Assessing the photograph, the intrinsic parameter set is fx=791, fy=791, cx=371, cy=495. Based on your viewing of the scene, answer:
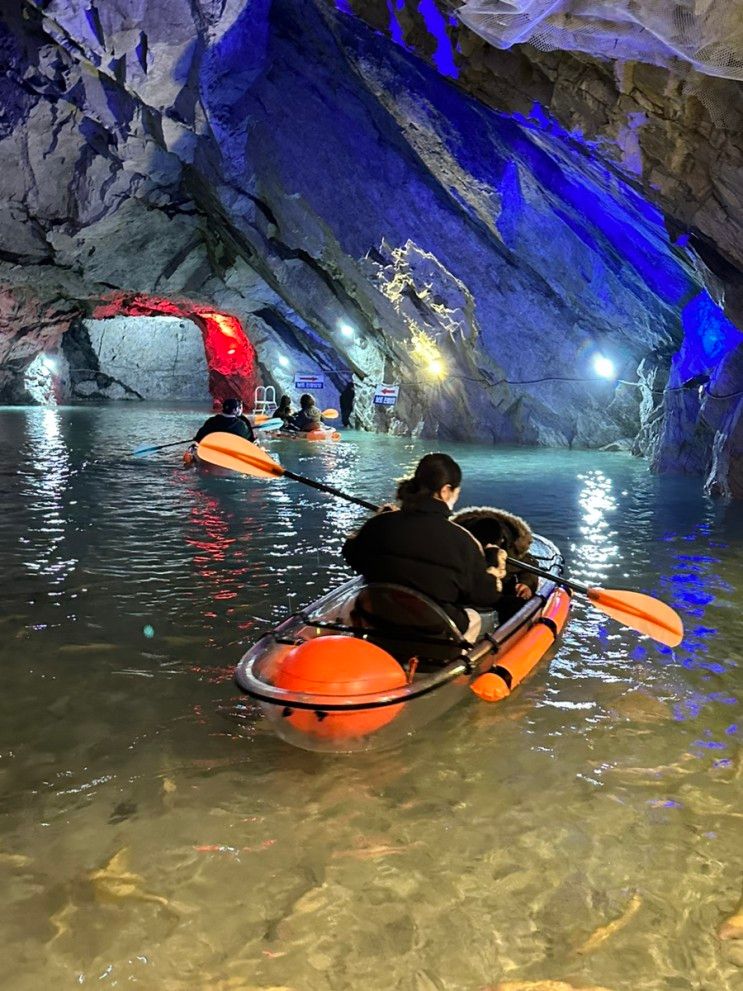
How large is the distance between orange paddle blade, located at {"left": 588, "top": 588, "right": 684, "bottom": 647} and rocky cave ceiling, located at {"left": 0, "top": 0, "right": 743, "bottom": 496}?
5.95 m

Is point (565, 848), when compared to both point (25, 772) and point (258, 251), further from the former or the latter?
point (258, 251)

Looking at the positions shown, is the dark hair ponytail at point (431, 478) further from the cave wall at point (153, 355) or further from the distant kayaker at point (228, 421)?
the cave wall at point (153, 355)

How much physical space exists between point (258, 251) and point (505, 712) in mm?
21484

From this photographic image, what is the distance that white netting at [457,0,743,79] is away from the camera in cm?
750

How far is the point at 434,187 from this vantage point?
17.9 meters

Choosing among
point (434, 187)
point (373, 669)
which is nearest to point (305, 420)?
point (434, 187)

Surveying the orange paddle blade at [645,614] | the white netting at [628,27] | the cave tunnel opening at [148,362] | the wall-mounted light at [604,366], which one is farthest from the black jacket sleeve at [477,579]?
the cave tunnel opening at [148,362]

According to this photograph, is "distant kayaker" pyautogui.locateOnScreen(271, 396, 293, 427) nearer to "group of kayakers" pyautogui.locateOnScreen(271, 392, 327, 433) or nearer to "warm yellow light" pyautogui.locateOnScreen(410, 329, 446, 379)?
"group of kayakers" pyautogui.locateOnScreen(271, 392, 327, 433)

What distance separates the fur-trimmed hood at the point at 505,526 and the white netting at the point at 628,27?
5.42 meters

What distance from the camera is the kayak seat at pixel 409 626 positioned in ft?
13.5

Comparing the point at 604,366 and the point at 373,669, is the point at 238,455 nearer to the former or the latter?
the point at 373,669

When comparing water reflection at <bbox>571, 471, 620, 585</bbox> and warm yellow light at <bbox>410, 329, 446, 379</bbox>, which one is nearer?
water reflection at <bbox>571, 471, 620, 585</bbox>

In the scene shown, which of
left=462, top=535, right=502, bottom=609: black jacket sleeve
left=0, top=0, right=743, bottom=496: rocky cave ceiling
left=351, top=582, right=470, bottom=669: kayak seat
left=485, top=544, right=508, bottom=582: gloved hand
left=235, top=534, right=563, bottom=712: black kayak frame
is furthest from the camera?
left=0, top=0, right=743, bottom=496: rocky cave ceiling

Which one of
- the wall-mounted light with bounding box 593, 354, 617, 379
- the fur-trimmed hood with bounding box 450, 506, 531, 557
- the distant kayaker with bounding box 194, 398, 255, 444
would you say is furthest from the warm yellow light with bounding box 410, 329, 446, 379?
the fur-trimmed hood with bounding box 450, 506, 531, 557
